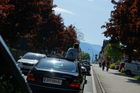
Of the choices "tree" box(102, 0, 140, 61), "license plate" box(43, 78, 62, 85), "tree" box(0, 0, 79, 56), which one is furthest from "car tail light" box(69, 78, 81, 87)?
"tree" box(102, 0, 140, 61)

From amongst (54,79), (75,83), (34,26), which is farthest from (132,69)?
(54,79)

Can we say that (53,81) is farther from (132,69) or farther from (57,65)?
(132,69)

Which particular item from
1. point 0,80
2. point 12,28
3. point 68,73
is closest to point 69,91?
point 68,73

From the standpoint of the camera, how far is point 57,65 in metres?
11.9

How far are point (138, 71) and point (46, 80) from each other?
152 ft

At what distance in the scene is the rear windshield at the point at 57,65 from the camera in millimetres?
11705

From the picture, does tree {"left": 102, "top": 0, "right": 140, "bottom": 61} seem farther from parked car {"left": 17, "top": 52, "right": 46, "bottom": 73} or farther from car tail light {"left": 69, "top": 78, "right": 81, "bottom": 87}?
car tail light {"left": 69, "top": 78, "right": 81, "bottom": 87}

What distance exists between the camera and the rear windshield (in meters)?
11.7

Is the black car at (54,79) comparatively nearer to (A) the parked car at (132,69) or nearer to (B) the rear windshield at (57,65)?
(B) the rear windshield at (57,65)

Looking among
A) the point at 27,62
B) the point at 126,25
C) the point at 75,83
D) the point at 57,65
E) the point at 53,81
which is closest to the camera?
the point at 53,81

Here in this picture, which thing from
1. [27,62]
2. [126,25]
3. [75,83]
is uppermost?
[126,25]

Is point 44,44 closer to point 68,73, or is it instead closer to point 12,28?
point 12,28

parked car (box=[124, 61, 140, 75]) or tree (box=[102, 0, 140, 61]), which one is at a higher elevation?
tree (box=[102, 0, 140, 61])

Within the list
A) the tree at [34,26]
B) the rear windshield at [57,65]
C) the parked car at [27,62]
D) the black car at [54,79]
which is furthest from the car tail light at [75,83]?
the tree at [34,26]
